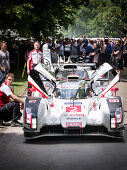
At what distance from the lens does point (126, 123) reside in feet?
37.3

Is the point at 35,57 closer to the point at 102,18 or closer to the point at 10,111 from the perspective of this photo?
the point at 10,111

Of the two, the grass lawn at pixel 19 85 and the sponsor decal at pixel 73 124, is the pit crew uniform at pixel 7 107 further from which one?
the grass lawn at pixel 19 85

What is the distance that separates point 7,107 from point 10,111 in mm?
125

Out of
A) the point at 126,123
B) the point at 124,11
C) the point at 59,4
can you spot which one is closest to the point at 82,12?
the point at 124,11

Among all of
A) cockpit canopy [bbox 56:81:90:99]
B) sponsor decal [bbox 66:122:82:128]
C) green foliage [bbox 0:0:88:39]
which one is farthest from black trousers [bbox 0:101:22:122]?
green foliage [bbox 0:0:88:39]

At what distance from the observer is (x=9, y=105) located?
1086 cm

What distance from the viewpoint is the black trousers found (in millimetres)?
10852

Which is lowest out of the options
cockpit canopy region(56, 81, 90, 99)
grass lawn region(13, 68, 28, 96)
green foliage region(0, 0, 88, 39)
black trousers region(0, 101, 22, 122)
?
black trousers region(0, 101, 22, 122)

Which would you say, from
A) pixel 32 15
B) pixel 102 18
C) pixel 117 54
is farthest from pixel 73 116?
pixel 102 18

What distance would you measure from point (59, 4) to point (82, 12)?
12530 cm

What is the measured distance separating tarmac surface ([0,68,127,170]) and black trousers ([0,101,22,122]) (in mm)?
681

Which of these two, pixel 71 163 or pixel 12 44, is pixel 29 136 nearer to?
pixel 71 163

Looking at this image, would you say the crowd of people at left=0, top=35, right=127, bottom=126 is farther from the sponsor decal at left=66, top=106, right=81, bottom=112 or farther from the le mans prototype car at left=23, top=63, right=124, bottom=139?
the sponsor decal at left=66, top=106, right=81, bottom=112

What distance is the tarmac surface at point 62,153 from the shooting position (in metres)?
7.46
